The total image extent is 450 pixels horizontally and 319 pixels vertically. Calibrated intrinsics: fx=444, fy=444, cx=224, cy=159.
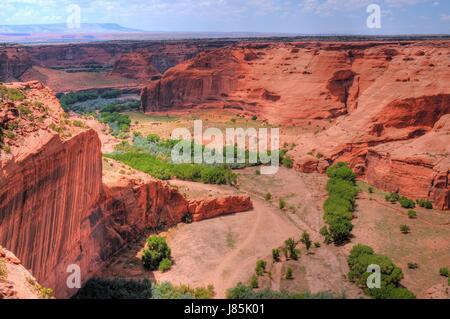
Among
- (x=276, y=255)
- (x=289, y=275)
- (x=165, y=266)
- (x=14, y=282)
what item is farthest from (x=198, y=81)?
(x=14, y=282)

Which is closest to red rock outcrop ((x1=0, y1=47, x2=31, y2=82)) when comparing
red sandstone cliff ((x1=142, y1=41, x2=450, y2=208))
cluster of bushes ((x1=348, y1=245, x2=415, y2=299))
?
red sandstone cliff ((x1=142, y1=41, x2=450, y2=208))

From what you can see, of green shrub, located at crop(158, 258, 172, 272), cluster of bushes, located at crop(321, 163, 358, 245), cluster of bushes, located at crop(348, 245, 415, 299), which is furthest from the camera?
cluster of bushes, located at crop(321, 163, 358, 245)

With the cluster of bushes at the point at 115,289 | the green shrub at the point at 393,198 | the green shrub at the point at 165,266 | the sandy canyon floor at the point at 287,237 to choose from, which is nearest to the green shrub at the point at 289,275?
the sandy canyon floor at the point at 287,237

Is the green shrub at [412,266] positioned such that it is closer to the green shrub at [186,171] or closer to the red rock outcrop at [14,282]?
the green shrub at [186,171]

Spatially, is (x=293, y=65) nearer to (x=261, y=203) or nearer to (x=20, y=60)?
(x=261, y=203)

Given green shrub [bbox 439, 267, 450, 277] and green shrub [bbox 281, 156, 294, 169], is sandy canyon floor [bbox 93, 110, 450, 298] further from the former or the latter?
green shrub [bbox 281, 156, 294, 169]

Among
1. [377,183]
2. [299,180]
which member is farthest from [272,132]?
[377,183]
